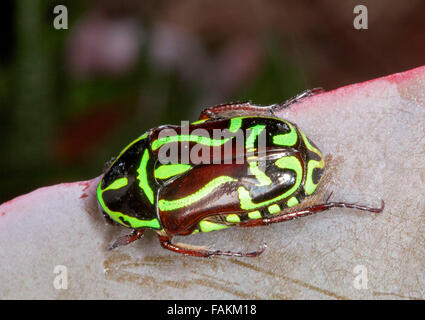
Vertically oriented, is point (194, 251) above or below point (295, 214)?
below

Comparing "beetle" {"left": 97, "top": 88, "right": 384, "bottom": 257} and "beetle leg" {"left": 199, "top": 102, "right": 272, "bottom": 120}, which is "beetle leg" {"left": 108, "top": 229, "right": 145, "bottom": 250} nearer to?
"beetle" {"left": 97, "top": 88, "right": 384, "bottom": 257}

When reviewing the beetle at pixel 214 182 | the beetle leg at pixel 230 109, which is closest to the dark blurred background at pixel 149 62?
the beetle leg at pixel 230 109

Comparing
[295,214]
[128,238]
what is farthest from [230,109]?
[128,238]

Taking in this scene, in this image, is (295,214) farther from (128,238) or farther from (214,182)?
(128,238)

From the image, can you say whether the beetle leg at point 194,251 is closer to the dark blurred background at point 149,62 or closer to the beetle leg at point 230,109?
the beetle leg at point 230,109
